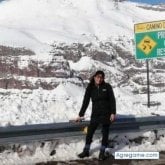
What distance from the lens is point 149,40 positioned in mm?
22453

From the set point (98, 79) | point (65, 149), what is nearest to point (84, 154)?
point (65, 149)

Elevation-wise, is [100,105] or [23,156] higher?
[100,105]

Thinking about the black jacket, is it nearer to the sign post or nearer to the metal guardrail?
the metal guardrail

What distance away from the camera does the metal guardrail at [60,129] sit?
11.6m

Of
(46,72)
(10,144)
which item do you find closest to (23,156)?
(10,144)

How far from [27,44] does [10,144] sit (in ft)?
533

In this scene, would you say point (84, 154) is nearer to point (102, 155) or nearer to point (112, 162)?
point (102, 155)

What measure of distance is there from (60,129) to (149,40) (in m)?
10.8

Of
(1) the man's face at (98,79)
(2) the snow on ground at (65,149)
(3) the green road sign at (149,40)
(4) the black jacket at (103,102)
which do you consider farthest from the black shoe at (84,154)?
(3) the green road sign at (149,40)

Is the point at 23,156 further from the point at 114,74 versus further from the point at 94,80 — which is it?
the point at 114,74

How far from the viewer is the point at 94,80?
11.5 m

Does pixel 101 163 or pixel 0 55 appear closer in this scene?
pixel 101 163

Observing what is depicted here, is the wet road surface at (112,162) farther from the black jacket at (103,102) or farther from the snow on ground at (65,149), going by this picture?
the black jacket at (103,102)

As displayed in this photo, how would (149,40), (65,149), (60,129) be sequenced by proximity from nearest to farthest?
(65,149) → (60,129) → (149,40)
